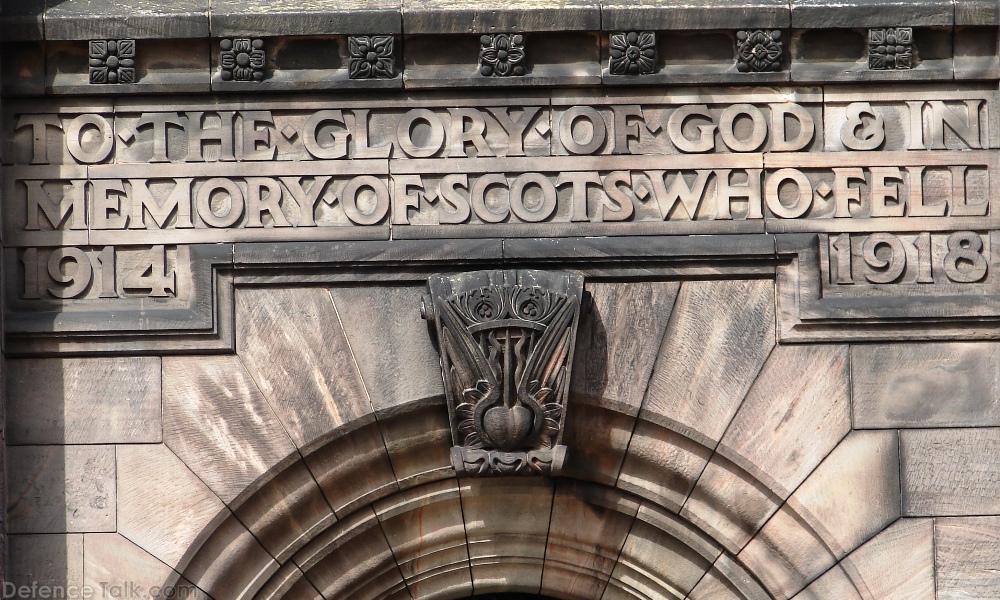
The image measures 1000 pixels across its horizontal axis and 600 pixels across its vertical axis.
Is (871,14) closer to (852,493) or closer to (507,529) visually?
(852,493)

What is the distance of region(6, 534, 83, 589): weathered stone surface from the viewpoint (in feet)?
16.6

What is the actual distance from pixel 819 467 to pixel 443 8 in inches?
90.6

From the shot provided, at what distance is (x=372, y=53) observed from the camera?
5.27 metres

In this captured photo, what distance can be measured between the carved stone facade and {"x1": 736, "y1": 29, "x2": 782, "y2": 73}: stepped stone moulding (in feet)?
0.05

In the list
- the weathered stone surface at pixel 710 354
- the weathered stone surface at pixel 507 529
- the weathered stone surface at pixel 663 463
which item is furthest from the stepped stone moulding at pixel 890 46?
the weathered stone surface at pixel 507 529

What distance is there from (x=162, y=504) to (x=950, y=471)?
118 inches

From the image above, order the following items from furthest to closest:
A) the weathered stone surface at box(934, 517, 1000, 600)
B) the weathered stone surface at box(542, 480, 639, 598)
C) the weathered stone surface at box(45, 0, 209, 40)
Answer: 1. the weathered stone surface at box(542, 480, 639, 598)
2. the weathered stone surface at box(45, 0, 209, 40)
3. the weathered stone surface at box(934, 517, 1000, 600)

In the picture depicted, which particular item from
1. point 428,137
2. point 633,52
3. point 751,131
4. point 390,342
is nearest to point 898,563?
point 751,131

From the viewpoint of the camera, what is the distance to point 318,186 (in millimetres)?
5293

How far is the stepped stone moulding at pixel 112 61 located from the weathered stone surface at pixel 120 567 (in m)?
1.77

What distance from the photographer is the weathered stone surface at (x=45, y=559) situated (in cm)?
506

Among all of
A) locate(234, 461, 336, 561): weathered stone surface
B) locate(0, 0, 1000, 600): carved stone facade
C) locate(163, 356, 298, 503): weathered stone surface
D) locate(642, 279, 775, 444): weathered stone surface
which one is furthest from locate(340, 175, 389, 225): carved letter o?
locate(642, 279, 775, 444): weathered stone surface

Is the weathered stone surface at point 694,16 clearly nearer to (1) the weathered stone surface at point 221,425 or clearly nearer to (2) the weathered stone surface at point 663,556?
(2) the weathered stone surface at point 663,556

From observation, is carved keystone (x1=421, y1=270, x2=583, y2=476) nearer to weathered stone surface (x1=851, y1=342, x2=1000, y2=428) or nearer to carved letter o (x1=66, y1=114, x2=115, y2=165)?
weathered stone surface (x1=851, y1=342, x2=1000, y2=428)
